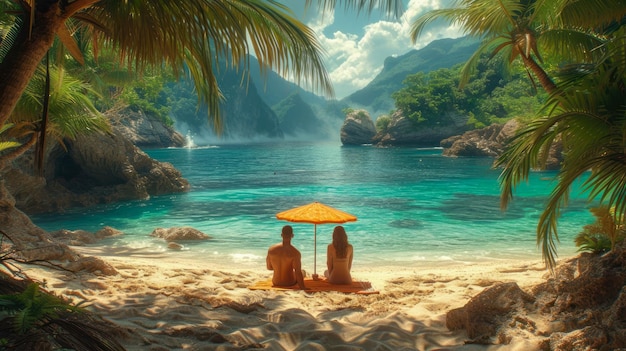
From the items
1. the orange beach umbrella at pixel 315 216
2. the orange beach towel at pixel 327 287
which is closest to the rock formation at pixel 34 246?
the orange beach towel at pixel 327 287

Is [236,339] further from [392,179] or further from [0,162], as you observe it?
[392,179]

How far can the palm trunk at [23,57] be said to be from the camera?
319cm

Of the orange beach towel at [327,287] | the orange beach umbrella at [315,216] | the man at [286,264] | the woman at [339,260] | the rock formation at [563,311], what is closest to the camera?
the rock formation at [563,311]

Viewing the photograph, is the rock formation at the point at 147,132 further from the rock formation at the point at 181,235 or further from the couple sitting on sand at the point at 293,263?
the couple sitting on sand at the point at 293,263

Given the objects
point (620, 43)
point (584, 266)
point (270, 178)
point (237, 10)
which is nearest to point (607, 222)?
point (584, 266)

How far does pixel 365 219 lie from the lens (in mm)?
16281

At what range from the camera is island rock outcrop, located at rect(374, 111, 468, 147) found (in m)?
67.8

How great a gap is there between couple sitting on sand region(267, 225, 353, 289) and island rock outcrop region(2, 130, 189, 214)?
41.2ft

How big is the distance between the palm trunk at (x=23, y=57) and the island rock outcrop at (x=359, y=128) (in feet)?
238

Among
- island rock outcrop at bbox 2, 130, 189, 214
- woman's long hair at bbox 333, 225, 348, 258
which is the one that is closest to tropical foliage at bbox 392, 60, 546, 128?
island rock outcrop at bbox 2, 130, 189, 214

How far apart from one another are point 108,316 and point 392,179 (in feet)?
84.8

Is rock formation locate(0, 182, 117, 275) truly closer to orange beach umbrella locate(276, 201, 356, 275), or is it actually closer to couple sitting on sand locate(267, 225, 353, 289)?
couple sitting on sand locate(267, 225, 353, 289)

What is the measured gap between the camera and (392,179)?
29.2 m

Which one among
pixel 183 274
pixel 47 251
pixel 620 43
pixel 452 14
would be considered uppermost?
pixel 452 14
